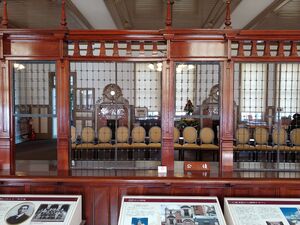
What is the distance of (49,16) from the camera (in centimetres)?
644

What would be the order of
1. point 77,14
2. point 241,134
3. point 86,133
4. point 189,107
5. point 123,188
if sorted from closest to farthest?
point 123,188 → point 86,133 → point 241,134 → point 77,14 → point 189,107

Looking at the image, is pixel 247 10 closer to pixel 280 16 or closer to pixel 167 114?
pixel 280 16

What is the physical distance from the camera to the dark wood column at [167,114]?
257 centimetres

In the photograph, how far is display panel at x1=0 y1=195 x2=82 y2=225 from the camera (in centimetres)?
206

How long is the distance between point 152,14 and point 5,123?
4637 millimetres

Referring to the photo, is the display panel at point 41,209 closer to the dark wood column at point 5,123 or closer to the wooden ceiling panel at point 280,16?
the dark wood column at point 5,123

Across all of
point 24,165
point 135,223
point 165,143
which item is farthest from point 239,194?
point 24,165

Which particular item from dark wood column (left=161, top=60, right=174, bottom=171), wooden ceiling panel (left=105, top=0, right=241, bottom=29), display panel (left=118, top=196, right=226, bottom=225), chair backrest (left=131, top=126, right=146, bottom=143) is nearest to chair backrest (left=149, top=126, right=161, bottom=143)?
chair backrest (left=131, top=126, right=146, bottom=143)

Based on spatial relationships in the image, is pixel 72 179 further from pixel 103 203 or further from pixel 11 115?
pixel 11 115

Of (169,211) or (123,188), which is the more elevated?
(123,188)

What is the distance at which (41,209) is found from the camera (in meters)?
2.16

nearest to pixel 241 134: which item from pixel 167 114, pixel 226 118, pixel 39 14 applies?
pixel 226 118

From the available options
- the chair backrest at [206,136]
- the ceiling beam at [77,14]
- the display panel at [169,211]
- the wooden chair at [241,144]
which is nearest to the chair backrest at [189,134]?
the chair backrest at [206,136]

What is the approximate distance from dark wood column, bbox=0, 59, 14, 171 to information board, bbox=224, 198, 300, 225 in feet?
6.51
